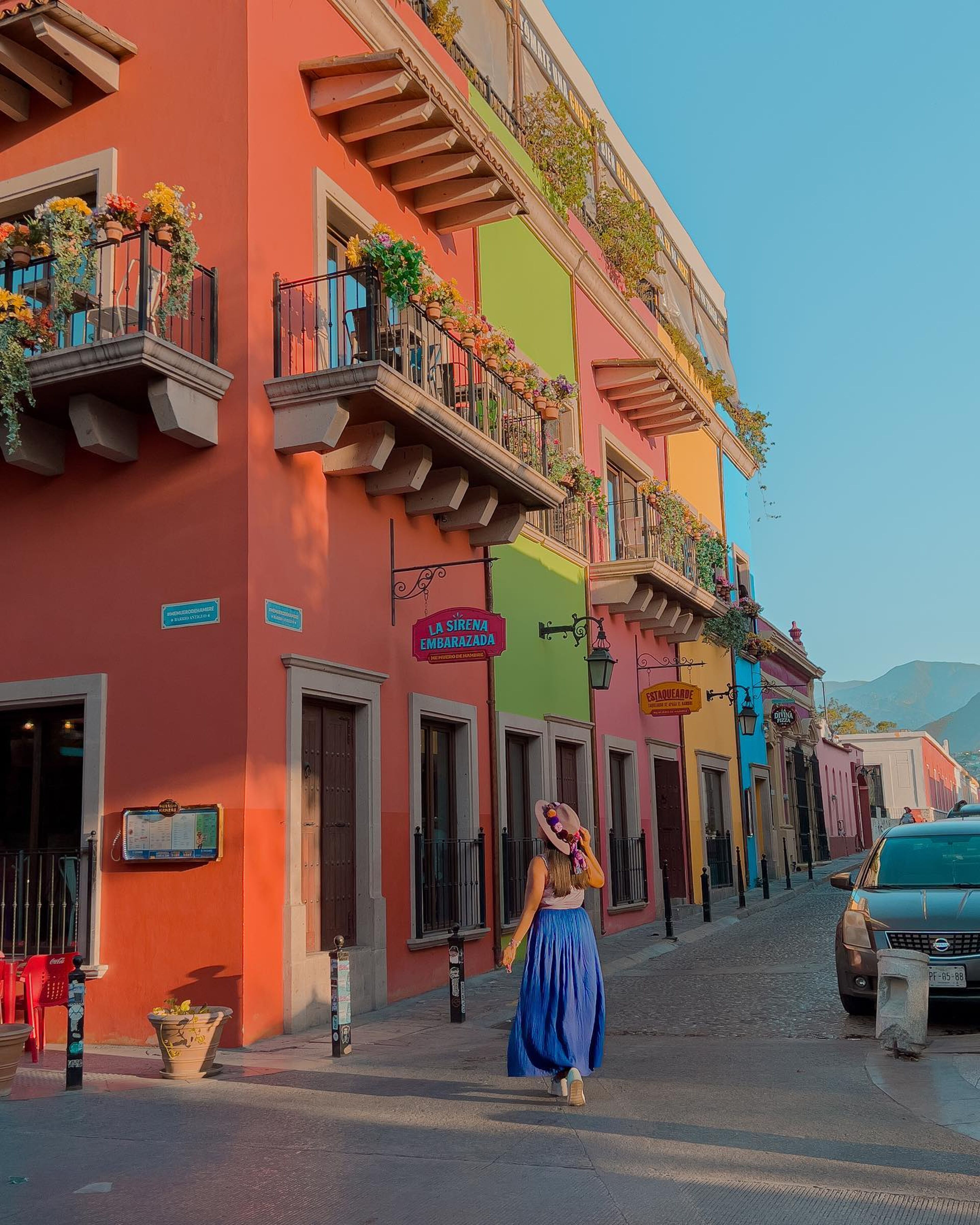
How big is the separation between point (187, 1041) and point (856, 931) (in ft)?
17.2

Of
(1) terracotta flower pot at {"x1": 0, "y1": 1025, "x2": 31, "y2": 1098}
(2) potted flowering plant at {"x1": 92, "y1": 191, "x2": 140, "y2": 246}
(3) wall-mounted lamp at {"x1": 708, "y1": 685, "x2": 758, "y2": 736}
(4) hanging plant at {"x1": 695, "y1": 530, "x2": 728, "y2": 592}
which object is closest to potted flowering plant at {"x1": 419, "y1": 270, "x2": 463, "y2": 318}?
(2) potted flowering plant at {"x1": 92, "y1": 191, "x2": 140, "y2": 246}

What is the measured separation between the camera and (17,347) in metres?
9.96

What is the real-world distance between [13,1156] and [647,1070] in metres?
4.06

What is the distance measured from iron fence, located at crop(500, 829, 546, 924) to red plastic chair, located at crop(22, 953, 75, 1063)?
5.75m

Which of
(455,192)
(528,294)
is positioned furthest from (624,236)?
(455,192)

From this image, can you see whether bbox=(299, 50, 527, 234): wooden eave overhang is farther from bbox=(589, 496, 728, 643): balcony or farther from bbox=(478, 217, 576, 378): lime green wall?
bbox=(589, 496, 728, 643): balcony

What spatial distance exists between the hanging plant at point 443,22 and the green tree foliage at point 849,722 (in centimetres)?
6173

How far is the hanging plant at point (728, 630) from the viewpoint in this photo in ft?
78.0

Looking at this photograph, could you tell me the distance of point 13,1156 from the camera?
603cm

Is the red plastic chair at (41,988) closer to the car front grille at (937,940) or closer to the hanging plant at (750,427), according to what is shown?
the car front grille at (937,940)

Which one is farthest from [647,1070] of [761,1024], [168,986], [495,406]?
[495,406]

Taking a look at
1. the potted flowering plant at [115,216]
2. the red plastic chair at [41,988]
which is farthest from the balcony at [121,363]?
the red plastic chair at [41,988]

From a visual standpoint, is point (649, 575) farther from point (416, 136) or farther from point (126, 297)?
point (126, 297)

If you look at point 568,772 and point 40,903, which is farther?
point 568,772
